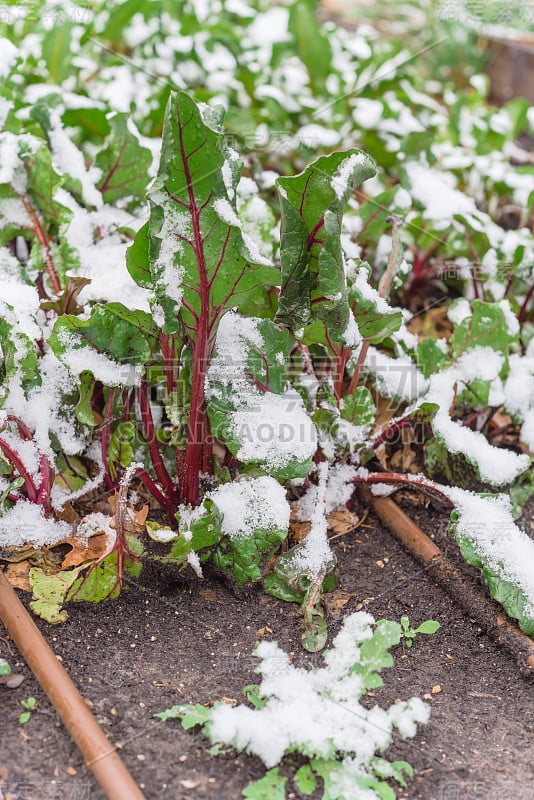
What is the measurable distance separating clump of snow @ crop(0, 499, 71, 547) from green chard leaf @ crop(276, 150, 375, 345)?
0.62 m

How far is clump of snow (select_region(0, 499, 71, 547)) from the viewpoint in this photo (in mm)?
1527

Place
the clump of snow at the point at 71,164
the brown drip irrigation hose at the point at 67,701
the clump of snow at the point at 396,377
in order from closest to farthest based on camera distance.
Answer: the brown drip irrigation hose at the point at 67,701
the clump of snow at the point at 396,377
the clump of snow at the point at 71,164

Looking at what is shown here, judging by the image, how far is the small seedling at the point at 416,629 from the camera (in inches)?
57.6

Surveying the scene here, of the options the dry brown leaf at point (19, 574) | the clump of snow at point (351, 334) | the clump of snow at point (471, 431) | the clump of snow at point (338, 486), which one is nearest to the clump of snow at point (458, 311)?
the clump of snow at point (471, 431)

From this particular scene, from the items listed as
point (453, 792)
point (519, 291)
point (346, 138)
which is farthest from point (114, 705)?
point (346, 138)

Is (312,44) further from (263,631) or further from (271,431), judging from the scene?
(263,631)

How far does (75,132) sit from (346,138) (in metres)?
0.92

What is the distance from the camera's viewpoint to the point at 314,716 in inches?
48.0

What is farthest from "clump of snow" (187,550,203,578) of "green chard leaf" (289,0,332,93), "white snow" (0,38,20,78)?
"green chard leaf" (289,0,332,93)

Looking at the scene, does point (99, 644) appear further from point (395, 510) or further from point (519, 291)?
point (519, 291)

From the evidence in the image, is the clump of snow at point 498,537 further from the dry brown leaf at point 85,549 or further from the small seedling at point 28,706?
the small seedling at point 28,706

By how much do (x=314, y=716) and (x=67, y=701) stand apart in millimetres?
377

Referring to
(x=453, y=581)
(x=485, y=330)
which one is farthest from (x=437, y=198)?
(x=453, y=581)

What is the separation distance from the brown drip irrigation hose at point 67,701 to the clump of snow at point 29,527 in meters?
0.10
